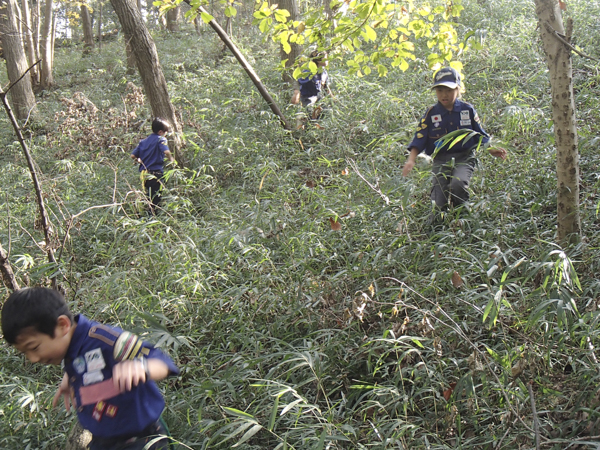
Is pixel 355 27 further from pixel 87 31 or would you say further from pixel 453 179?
pixel 87 31

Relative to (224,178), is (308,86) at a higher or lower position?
higher

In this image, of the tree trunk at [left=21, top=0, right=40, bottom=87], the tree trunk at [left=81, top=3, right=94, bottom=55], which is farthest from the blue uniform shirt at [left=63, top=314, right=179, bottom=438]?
the tree trunk at [left=81, top=3, right=94, bottom=55]

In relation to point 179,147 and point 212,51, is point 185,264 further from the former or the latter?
point 212,51

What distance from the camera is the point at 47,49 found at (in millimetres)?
13570

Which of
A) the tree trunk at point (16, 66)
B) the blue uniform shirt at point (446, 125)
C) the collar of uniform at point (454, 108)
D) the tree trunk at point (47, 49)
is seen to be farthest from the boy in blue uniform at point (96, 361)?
the tree trunk at point (47, 49)

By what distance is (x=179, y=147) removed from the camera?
7199mm

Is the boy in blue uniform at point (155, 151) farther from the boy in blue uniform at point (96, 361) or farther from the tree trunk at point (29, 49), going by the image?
the tree trunk at point (29, 49)

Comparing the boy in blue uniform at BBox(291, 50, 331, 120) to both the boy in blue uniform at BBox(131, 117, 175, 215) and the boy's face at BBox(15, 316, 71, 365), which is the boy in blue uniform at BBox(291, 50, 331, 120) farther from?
the boy's face at BBox(15, 316, 71, 365)

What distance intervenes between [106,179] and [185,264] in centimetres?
446

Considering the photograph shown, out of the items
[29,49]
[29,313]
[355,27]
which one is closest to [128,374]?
[29,313]

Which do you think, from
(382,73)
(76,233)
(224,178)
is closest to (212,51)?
(224,178)

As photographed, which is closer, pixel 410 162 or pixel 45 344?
pixel 45 344

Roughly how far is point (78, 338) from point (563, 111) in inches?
126

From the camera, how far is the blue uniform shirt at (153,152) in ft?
20.9
